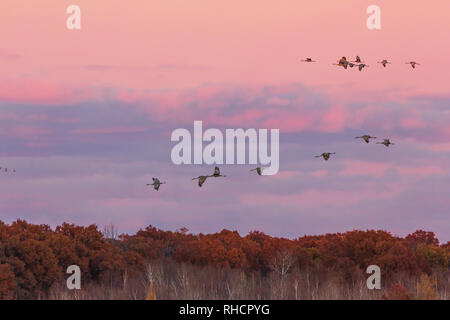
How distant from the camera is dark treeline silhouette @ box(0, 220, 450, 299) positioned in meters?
40.9

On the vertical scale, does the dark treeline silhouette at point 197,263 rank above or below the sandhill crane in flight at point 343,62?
below

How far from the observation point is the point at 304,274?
5216 cm

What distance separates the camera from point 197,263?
62438 mm

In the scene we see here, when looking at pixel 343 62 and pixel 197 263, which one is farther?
pixel 197 263

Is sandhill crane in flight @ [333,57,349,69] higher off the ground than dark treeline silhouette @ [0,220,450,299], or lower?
higher

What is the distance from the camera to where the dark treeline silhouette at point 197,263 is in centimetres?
4094

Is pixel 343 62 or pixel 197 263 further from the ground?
pixel 343 62
